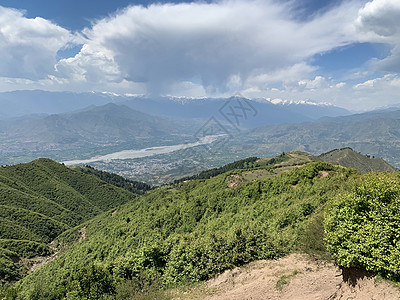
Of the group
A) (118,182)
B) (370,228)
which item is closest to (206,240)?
(370,228)

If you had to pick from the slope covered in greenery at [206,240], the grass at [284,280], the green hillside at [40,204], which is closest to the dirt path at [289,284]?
Result: the grass at [284,280]

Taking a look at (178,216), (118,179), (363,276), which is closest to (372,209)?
(363,276)

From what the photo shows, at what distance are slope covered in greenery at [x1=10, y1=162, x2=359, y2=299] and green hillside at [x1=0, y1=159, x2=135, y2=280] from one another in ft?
58.0

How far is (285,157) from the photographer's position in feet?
383

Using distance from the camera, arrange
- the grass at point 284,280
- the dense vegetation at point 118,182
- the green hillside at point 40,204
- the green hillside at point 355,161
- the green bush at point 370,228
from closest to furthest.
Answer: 1. the green bush at point 370,228
2. the grass at point 284,280
3. the green hillside at point 40,204
4. the dense vegetation at point 118,182
5. the green hillside at point 355,161

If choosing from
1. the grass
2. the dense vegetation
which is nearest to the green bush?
the grass

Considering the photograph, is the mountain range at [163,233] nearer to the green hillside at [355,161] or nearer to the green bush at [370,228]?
the green bush at [370,228]

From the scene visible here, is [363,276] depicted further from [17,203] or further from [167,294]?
[17,203]

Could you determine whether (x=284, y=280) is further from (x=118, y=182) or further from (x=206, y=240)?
(x=118, y=182)

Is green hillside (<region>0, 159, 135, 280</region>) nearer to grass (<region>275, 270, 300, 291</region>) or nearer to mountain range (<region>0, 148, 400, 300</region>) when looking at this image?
mountain range (<region>0, 148, 400, 300</region>)

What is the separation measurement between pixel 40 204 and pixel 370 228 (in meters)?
97.1

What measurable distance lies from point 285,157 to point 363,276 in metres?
114

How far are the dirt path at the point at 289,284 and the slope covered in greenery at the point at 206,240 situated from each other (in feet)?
3.06

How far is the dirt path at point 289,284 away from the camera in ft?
31.1
